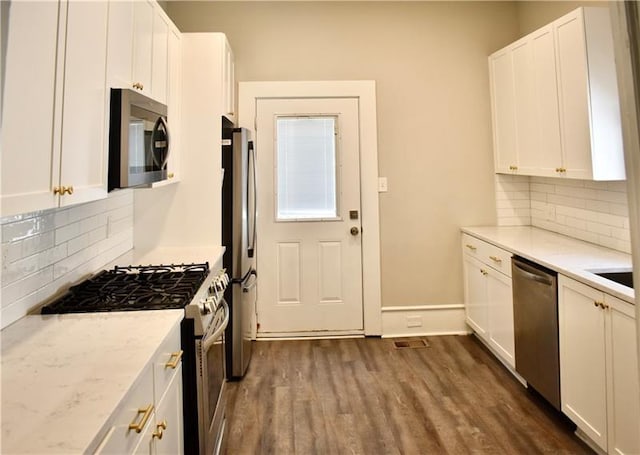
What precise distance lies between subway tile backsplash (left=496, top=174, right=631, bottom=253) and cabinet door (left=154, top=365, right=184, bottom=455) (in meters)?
2.59

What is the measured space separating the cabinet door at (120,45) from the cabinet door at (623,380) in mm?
2296

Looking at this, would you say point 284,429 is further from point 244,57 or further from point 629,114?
point 244,57

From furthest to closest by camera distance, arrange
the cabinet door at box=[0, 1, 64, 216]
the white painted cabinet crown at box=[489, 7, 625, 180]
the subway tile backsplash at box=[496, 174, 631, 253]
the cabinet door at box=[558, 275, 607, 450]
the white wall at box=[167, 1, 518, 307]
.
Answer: the white wall at box=[167, 1, 518, 307]
the subway tile backsplash at box=[496, 174, 631, 253]
the white painted cabinet crown at box=[489, 7, 625, 180]
the cabinet door at box=[558, 275, 607, 450]
the cabinet door at box=[0, 1, 64, 216]

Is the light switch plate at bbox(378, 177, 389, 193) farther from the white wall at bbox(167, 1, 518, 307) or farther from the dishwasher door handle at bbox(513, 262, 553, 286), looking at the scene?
the dishwasher door handle at bbox(513, 262, 553, 286)

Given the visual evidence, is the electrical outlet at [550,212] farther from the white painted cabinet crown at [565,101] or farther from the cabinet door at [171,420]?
the cabinet door at [171,420]

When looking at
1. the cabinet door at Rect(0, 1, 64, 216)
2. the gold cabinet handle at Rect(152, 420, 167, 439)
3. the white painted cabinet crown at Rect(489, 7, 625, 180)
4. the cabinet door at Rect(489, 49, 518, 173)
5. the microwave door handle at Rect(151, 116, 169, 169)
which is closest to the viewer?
the cabinet door at Rect(0, 1, 64, 216)

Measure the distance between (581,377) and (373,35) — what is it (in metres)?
2.91

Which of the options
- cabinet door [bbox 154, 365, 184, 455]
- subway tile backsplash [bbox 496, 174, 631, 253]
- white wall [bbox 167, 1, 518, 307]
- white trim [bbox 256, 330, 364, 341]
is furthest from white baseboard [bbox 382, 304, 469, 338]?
cabinet door [bbox 154, 365, 184, 455]

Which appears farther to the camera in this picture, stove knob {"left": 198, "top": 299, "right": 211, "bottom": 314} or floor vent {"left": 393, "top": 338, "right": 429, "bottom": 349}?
floor vent {"left": 393, "top": 338, "right": 429, "bottom": 349}

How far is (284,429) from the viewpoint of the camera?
2.25 meters

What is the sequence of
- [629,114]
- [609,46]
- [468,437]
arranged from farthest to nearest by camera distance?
1. [609,46]
2. [468,437]
3. [629,114]

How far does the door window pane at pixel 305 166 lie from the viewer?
3469 mm

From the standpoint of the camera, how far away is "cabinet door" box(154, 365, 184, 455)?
125 cm

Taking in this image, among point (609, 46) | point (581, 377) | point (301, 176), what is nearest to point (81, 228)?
point (301, 176)
